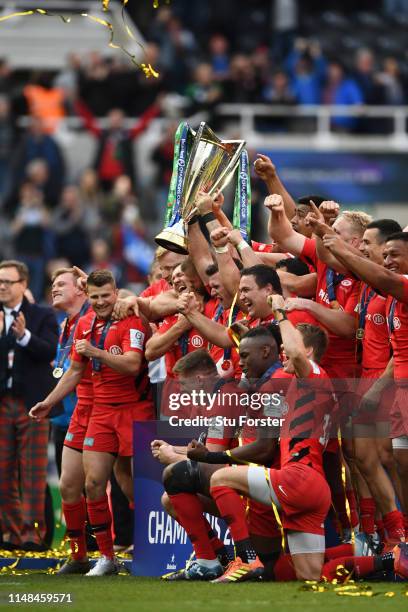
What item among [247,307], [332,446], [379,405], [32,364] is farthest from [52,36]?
[379,405]

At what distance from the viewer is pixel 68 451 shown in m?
10.6

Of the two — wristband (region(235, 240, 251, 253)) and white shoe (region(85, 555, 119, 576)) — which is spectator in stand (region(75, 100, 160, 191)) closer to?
wristband (region(235, 240, 251, 253))

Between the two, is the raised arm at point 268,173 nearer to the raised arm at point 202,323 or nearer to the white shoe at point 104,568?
the raised arm at point 202,323

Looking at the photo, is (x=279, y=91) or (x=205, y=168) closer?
(x=205, y=168)

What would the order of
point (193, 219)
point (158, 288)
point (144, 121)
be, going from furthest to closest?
1. point (144, 121)
2. point (158, 288)
3. point (193, 219)

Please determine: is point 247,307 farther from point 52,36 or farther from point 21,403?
point 52,36

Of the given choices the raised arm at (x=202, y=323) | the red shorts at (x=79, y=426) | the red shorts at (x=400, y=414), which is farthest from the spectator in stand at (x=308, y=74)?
the red shorts at (x=400, y=414)

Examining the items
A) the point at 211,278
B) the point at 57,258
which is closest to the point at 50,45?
the point at 57,258

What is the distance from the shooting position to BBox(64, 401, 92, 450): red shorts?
34.6 feet

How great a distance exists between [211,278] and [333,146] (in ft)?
43.1

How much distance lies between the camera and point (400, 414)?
9.05 meters

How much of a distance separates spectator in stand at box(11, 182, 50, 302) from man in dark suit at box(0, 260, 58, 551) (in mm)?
7492

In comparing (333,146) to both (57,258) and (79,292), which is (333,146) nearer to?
(57,258)

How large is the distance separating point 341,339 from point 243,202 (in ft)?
3.99
